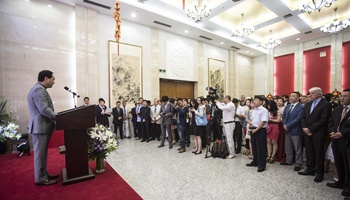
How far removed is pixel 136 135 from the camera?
702 centimetres

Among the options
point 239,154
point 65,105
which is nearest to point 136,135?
point 65,105

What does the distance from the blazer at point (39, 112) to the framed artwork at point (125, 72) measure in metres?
4.84

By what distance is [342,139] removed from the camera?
98.6 inches

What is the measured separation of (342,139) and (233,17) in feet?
25.8

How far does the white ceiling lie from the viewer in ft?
22.8

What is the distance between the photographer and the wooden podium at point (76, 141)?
2.38 meters

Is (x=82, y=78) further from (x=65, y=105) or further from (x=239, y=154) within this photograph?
(x=239, y=154)

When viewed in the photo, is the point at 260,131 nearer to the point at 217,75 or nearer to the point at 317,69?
the point at 217,75

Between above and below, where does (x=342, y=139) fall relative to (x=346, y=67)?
below

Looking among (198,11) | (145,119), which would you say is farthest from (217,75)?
(145,119)

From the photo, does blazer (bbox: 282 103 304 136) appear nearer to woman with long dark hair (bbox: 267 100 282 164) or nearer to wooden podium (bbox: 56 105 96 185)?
woman with long dark hair (bbox: 267 100 282 164)

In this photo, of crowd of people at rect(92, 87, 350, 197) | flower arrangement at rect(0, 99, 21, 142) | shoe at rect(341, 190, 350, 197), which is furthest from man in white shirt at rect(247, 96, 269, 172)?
flower arrangement at rect(0, 99, 21, 142)

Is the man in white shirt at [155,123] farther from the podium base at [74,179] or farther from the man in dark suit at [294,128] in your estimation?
the man in dark suit at [294,128]

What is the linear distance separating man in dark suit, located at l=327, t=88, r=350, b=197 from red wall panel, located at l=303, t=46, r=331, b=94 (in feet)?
33.3
